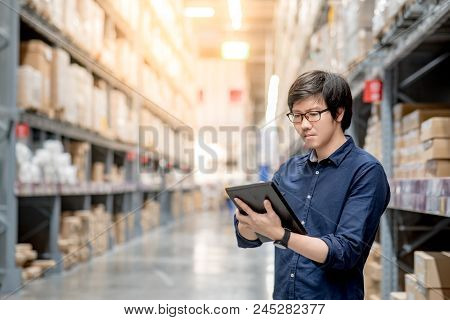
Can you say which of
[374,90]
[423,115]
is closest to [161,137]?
[374,90]

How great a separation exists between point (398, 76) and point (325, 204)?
2342 mm

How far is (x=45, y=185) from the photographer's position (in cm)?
480

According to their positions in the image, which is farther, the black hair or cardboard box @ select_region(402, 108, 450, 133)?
cardboard box @ select_region(402, 108, 450, 133)

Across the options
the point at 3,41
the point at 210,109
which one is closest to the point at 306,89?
the point at 3,41

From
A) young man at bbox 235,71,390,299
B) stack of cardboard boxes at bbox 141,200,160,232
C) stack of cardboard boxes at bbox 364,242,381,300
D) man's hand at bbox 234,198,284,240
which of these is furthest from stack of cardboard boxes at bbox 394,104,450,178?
stack of cardboard boxes at bbox 141,200,160,232

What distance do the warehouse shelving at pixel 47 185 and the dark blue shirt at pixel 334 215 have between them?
181cm

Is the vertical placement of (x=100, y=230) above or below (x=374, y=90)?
below

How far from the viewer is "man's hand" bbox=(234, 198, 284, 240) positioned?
1.41 metres

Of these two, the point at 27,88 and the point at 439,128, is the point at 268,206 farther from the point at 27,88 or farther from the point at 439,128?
the point at 27,88

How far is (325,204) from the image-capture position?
1.52 m

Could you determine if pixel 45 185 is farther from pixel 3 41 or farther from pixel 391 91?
pixel 391 91

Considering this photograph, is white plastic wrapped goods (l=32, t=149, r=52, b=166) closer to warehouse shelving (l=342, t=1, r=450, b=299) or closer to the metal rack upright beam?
the metal rack upright beam

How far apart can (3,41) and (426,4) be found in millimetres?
2680

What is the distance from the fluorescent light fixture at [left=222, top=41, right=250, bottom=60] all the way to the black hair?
7.54 metres
